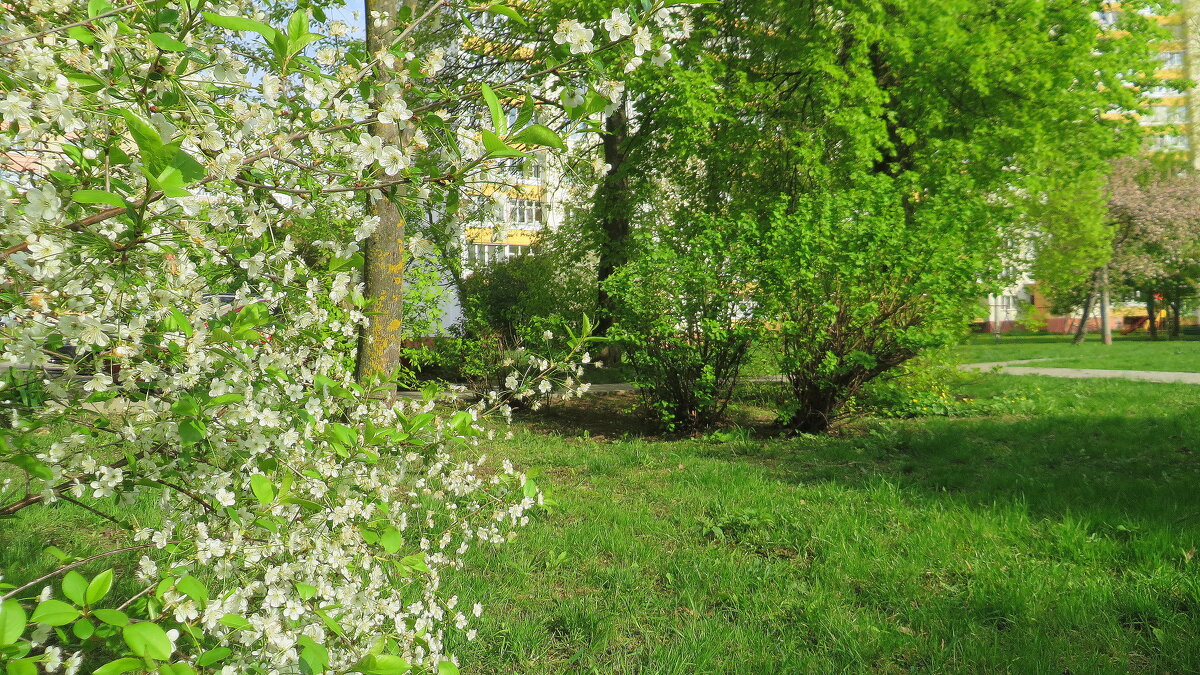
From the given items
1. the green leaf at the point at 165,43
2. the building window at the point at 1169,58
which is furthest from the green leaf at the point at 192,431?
the building window at the point at 1169,58

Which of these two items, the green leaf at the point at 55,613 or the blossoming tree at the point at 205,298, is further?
the blossoming tree at the point at 205,298

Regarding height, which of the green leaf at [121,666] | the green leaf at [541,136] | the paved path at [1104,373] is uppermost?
the green leaf at [541,136]

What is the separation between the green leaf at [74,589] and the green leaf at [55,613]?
0.16 feet

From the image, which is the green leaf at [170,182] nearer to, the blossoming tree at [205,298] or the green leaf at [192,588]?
the blossoming tree at [205,298]

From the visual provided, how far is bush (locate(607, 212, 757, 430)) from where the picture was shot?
7422 mm

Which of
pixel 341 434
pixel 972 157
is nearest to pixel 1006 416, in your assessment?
pixel 972 157

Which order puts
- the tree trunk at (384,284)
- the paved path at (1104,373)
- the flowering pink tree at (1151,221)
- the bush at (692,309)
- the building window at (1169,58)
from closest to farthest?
the tree trunk at (384,284) < the bush at (692,309) < the paved path at (1104,373) < the building window at (1169,58) < the flowering pink tree at (1151,221)

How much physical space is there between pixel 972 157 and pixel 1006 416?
3437 mm

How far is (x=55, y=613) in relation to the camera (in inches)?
48.4

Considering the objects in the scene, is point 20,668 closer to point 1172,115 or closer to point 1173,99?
point 1172,115

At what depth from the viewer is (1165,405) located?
28.8ft

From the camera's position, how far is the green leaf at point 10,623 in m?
1.14

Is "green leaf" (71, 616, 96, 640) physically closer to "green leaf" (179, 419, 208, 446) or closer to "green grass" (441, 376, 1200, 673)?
"green leaf" (179, 419, 208, 446)

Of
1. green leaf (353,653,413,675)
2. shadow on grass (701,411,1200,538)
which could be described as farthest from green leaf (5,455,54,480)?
shadow on grass (701,411,1200,538)
